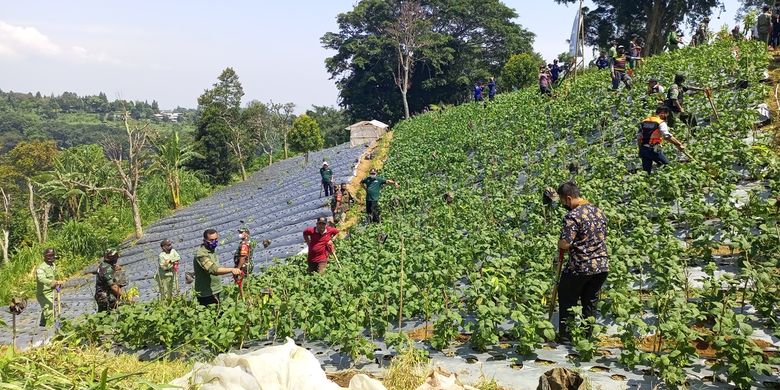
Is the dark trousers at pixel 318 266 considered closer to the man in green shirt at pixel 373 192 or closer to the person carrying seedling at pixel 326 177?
the man in green shirt at pixel 373 192

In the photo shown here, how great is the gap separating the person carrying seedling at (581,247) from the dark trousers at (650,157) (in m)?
4.76

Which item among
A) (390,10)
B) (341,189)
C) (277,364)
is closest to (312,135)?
(390,10)

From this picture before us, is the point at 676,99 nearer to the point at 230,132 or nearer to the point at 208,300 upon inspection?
the point at 208,300

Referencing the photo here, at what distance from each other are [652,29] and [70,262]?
31.6 m

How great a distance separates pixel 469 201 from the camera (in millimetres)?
10586

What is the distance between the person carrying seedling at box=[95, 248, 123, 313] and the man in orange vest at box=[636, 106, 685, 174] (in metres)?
Answer: 8.33

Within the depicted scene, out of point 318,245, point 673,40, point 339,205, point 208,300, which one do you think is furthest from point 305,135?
point 208,300

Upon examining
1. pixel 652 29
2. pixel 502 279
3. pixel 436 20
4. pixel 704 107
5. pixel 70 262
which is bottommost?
pixel 70 262

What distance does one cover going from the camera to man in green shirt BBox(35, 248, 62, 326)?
855cm

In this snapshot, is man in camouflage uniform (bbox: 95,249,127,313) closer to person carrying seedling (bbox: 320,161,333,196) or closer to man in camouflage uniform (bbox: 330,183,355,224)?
man in camouflage uniform (bbox: 330,183,355,224)

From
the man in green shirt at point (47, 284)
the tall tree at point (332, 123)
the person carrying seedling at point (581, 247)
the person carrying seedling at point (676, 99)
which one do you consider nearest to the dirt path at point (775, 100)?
the person carrying seedling at point (676, 99)

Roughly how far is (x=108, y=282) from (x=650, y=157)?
28.1ft

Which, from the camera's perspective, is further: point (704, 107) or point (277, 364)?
point (704, 107)

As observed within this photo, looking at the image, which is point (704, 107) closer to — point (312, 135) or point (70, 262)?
point (70, 262)
